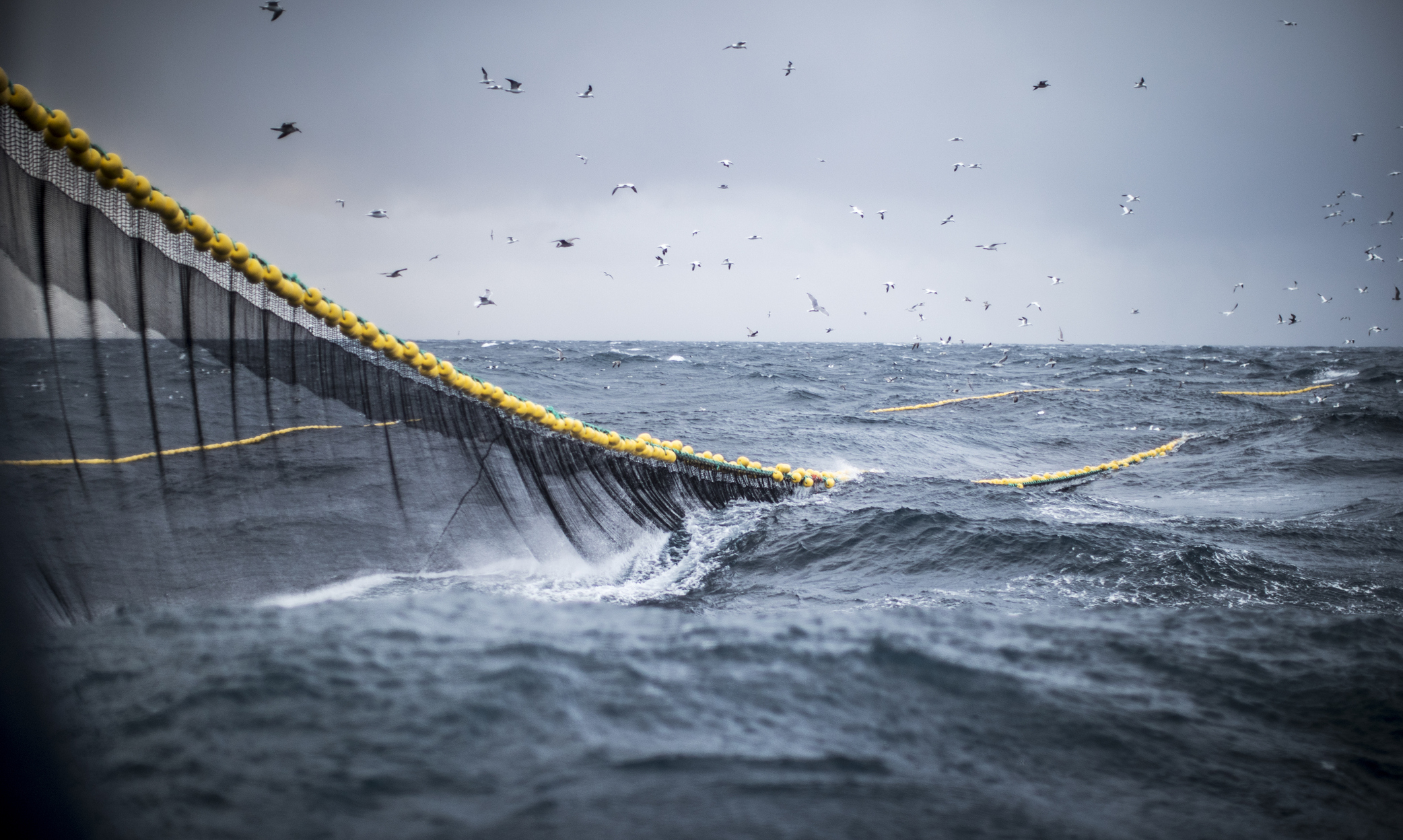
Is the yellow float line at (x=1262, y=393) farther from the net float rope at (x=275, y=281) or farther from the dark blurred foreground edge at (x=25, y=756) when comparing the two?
the dark blurred foreground edge at (x=25, y=756)

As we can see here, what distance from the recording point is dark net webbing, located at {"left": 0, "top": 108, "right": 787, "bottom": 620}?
3547 millimetres

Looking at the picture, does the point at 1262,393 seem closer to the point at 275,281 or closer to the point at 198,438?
the point at 275,281

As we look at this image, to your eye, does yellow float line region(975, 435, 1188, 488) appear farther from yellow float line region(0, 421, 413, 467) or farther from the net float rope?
yellow float line region(0, 421, 413, 467)

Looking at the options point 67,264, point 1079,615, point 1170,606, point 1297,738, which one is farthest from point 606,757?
point 1170,606

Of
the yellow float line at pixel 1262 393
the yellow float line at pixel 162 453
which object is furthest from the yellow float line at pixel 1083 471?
the yellow float line at pixel 1262 393

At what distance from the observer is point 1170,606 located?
502cm

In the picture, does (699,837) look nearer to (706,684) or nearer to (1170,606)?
(706,684)

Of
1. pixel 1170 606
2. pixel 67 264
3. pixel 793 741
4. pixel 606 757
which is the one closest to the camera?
pixel 606 757

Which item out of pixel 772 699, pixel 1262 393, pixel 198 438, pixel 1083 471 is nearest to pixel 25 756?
pixel 772 699

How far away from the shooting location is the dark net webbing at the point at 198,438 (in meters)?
3.55

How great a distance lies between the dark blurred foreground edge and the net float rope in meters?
2.26

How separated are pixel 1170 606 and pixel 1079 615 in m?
1.06

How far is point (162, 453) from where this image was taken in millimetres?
4203

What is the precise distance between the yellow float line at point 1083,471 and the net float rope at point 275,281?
6328 mm
